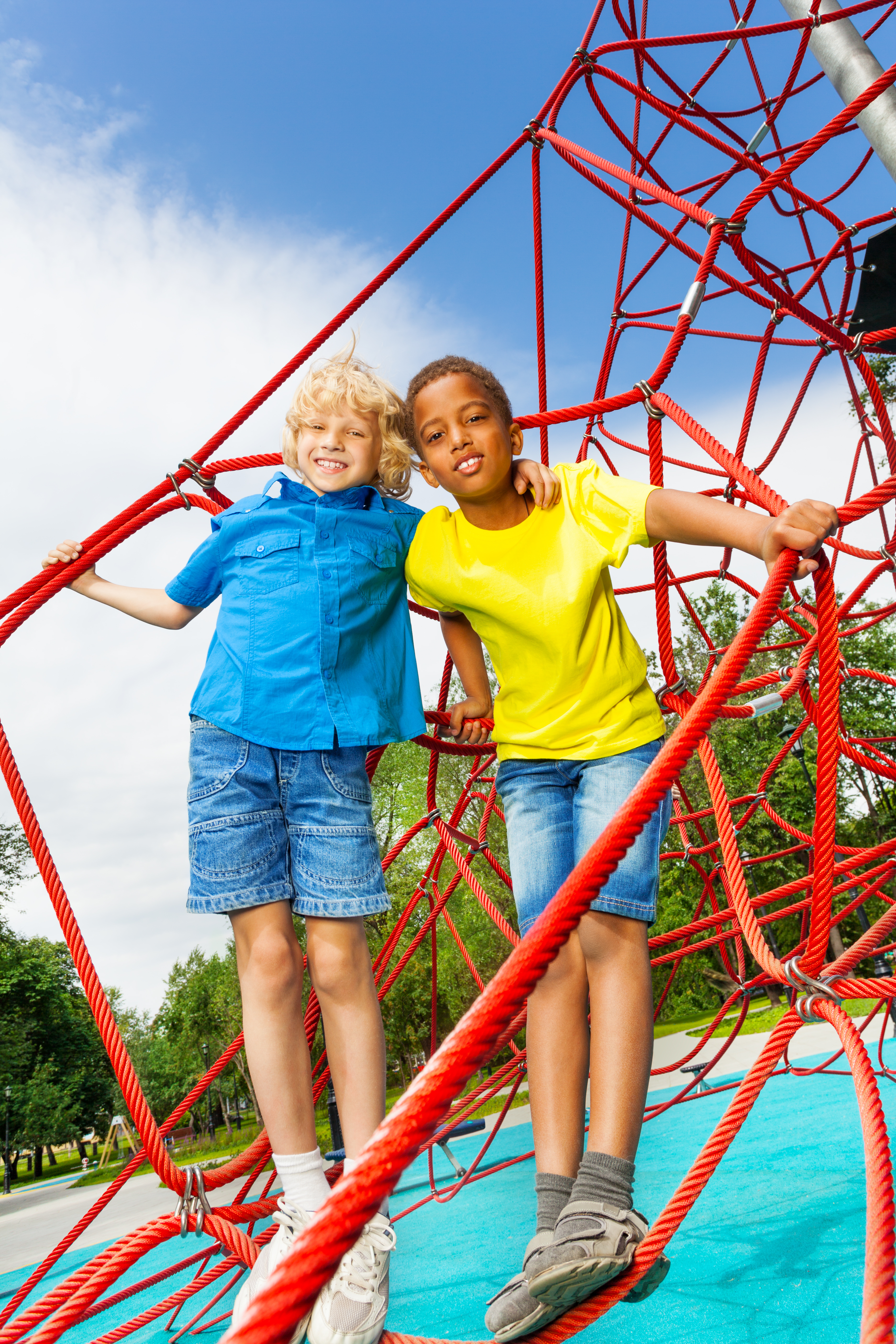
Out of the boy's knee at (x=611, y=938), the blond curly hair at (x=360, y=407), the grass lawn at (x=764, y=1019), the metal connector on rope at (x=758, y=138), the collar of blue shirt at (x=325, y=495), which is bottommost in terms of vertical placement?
the grass lawn at (x=764, y=1019)

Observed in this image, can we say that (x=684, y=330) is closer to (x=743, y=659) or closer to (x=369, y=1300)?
(x=743, y=659)

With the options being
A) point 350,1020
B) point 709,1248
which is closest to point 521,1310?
point 350,1020

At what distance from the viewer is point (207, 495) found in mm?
1709

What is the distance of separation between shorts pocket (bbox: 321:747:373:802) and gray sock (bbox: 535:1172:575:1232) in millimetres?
537

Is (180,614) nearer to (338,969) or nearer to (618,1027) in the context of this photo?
(338,969)

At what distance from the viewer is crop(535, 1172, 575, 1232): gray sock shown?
0.98 m

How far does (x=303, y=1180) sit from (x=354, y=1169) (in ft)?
2.46

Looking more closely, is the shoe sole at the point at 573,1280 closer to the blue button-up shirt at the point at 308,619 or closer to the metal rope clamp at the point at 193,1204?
the metal rope clamp at the point at 193,1204

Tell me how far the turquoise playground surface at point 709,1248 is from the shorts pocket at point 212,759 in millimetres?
1429

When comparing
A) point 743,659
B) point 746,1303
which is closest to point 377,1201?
point 743,659

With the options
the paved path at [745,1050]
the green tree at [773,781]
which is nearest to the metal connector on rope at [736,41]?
the paved path at [745,1050]

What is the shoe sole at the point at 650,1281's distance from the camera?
3.11 feet

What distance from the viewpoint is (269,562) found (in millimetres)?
1432

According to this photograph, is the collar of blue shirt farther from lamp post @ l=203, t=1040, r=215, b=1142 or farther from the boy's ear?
lamp post @ l=203, t=1040, r=215, b=1142
